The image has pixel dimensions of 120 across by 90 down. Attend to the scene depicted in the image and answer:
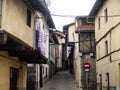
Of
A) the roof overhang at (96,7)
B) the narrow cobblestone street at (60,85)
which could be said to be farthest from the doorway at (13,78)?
the narrow cobblestone street at (60,85)

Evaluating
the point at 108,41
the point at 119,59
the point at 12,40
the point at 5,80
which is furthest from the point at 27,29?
the point at 108,41

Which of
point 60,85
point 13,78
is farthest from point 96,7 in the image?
point 60,85

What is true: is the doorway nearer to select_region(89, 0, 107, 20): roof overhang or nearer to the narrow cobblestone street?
select_region(89, 0, 107, 20): roof overhang

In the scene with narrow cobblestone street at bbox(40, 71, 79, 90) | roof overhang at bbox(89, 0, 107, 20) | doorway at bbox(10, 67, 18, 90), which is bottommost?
narrow cobblestone street at bbox(40, 71, 79, 90)

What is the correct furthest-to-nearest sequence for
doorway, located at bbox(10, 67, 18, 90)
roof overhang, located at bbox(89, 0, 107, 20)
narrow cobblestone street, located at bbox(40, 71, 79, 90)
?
narrow cobblestone street, located at bbox(40, 71, 79, 90)
roof overhang, located at bbox(89, 0, 107, 20)
doorway, located at bbox(10, 67, 18, 90)

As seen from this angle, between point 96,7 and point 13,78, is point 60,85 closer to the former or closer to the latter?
point 96,7

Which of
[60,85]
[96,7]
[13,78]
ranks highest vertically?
[96,7]

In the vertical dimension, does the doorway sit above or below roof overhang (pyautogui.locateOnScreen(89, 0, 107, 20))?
below

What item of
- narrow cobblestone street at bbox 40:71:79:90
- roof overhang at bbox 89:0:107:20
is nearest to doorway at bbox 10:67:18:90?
roof overhang at bbox 89:0:107:20

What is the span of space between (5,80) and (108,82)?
32.7 ft

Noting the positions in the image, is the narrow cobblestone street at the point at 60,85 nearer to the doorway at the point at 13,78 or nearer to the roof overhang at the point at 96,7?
the roof overhang at the point at 96,7

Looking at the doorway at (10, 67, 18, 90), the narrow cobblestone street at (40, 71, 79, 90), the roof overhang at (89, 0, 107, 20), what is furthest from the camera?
the narrow cobblestone street at (40, 71, 79, 90)

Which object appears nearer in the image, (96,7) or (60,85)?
(96,7)

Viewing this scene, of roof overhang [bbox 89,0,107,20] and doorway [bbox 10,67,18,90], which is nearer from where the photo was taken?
doorway [bbox 10,67,18,90]
